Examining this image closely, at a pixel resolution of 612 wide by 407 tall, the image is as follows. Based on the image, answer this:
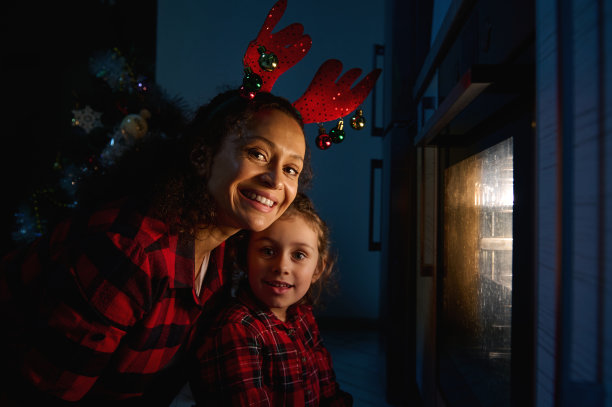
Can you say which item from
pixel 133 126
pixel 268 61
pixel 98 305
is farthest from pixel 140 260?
pixel 133 126

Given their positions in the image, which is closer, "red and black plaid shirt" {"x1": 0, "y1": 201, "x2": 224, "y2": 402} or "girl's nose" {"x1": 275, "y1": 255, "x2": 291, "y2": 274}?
"red and black plaid shirt" {"x1": 0, "y1": 201, "x2": 224, "y2": 402}

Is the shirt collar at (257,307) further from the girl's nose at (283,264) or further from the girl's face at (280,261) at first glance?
the girl's nose at (283,264)

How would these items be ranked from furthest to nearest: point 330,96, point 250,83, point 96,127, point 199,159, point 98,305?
point 96,127
point 330,96
point 199,159
point 250,83
point 98,305

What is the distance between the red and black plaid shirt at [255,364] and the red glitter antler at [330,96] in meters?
0.60

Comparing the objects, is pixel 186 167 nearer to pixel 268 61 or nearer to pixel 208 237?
pixel 208 237

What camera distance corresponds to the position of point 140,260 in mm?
798

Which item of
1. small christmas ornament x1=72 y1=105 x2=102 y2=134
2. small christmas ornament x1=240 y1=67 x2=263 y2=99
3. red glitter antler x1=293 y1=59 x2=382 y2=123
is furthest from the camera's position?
small christmas ornament x1=72 y1=105 x2=102 y2=134

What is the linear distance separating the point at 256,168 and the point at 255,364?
513 millimetres

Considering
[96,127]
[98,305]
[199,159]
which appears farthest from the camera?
[96,127]

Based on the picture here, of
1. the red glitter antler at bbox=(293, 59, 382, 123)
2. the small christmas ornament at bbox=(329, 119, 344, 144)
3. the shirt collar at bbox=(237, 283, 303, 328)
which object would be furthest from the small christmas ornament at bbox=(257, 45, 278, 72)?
the shirt collar at bbox=(237, 283, 303, 328)

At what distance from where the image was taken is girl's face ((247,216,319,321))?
1.05m

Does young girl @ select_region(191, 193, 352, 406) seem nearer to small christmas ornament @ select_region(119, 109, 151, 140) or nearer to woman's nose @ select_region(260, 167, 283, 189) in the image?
woman's nose @ select_region(260, 167, 283, 189)

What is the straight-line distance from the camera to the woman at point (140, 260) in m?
0.76

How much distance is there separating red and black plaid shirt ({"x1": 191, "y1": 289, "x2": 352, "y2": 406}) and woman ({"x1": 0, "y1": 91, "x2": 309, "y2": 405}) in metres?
0.10
